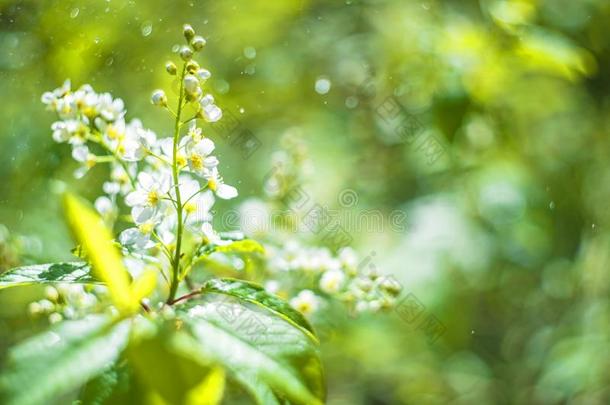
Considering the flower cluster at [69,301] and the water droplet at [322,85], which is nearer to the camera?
the flower cluster at [69,301]

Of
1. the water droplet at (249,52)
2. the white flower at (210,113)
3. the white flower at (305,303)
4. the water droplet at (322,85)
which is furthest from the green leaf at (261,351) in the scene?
the water droplet at (322,85)

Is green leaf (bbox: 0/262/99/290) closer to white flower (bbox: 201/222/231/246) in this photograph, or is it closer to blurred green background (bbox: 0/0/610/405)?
white flower (bbox: 201/222/231/246)

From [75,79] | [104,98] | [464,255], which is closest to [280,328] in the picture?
[104,98]

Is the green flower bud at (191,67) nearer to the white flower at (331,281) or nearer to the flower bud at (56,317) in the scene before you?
the flower bud at (56,317)

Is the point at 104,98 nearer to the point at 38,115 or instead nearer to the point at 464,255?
the point at 38,115

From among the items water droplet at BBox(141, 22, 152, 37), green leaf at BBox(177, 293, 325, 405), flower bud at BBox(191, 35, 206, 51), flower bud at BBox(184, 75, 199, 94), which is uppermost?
water droplet at BBox(141, 22, 152, 37)

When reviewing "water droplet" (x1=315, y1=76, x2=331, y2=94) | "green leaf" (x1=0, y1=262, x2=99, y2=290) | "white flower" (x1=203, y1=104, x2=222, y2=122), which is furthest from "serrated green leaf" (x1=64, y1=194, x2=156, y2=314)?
"water droplet" (x1=315, y1=76, x2=331, y2=94)

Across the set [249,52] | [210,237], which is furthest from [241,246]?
[249,52]
